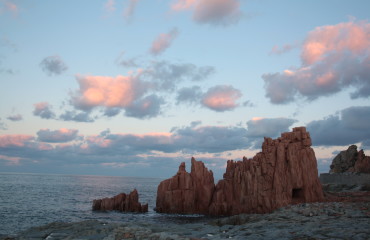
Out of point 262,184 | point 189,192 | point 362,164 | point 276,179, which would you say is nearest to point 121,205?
point 189,192

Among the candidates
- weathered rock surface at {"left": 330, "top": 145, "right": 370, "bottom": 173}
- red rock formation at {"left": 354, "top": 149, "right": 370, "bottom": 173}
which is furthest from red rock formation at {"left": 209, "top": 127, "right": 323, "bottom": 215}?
weathered rock surface at {"left": 330, "top": 145, "right": 370, "bottom": 173}

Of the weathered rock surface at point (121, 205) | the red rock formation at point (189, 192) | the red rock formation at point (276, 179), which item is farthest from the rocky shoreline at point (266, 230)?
the weathered rock surface at point (121, 205)

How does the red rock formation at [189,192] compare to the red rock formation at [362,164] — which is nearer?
the red rock formation at [189,192]

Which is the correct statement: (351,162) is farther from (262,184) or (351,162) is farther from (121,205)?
(121,205)

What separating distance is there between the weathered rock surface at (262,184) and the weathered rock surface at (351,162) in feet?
151

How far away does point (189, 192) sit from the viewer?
182ft

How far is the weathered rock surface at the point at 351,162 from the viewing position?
8497cm

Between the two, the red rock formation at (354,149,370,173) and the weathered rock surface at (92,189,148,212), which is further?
the red rock formation at (354,149,370,173)

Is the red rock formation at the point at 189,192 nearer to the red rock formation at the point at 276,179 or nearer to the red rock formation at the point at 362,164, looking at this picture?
the red rock formation at the point at 276,179

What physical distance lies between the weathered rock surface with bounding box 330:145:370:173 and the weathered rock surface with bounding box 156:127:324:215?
46.1 meters

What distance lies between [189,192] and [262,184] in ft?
44.5

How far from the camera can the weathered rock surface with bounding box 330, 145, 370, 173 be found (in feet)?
279

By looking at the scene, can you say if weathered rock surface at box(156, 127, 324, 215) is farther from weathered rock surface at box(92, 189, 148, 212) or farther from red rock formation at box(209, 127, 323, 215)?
weathered rock surface at box(92, 189, 148, 212)

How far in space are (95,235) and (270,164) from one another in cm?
2971
